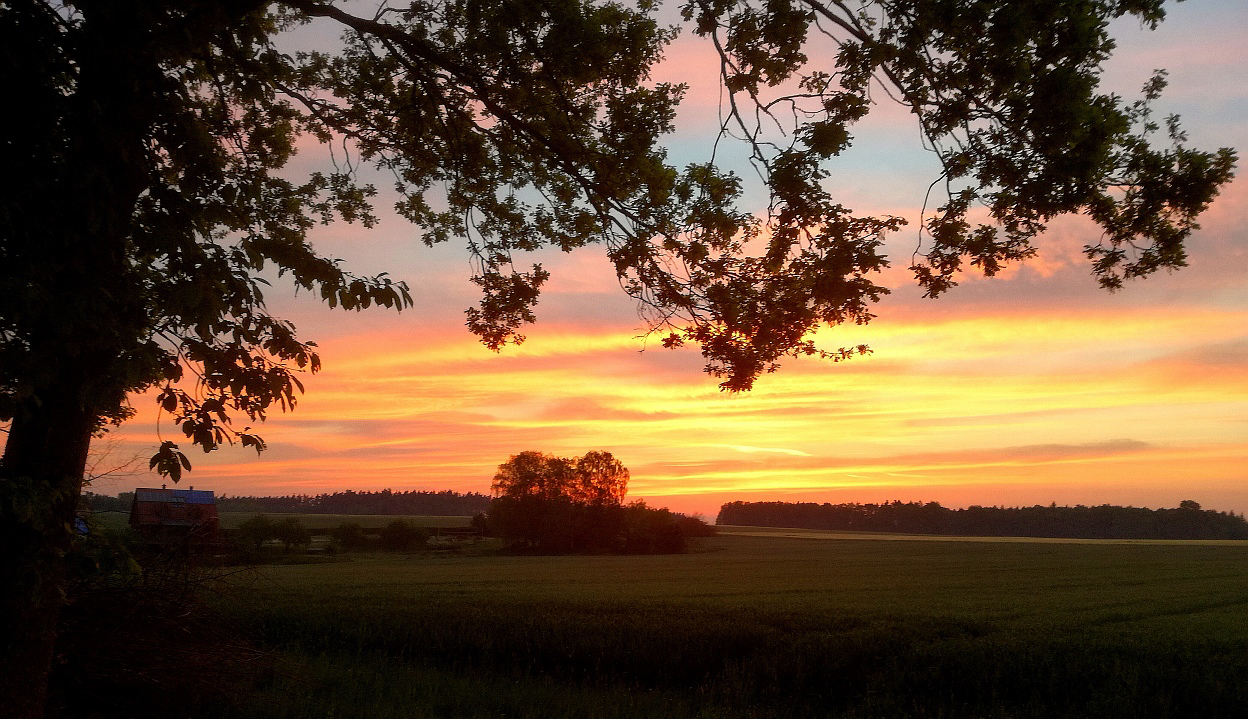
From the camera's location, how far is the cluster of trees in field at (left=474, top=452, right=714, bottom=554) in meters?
89.6

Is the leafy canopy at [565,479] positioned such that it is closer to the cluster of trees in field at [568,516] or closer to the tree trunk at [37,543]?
the cluster of trees in field at [568,516]

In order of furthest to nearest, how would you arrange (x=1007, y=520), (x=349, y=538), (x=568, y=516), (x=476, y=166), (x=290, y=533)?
(x=1007, y=520), (x=568, y=516), (x=349, y=538), (x=290, y=533), (x=476, y=166)

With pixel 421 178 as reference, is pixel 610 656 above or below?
below

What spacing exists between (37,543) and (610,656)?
12318 millimetres

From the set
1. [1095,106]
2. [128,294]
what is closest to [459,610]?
[128,294]

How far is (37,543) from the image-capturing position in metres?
5.91

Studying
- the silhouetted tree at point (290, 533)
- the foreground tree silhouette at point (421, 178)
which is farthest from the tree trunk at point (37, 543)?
the silhouetted tree at point (290, 533)

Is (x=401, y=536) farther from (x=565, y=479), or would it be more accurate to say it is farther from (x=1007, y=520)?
(x=1007, y=520)

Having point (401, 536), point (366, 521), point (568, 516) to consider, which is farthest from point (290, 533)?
point (366, 521)

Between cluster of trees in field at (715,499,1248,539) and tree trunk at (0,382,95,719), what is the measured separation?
167m

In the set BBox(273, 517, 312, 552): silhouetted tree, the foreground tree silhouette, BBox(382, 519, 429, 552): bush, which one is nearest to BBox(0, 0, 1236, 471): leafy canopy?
the foreground tree silhouette

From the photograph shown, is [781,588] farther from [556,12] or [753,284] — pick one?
[556,12]

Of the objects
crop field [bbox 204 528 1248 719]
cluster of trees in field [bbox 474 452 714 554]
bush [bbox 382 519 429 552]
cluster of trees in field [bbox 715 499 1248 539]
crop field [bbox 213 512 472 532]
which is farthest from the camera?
cluster of trees in field [bbox 715 499 1248 539]

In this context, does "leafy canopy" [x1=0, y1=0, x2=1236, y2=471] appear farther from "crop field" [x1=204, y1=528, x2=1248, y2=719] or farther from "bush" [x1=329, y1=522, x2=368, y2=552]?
"bush" [x1=329, y1=522, x2=368, y2=552]
